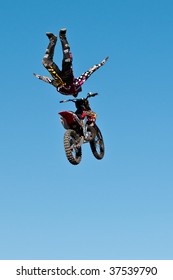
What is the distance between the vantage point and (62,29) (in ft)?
91.8

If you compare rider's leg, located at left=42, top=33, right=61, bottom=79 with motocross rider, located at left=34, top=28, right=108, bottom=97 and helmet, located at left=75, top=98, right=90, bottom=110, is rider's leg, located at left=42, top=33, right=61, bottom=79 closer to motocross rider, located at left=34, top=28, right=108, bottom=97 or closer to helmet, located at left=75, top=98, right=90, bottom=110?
motocross rider, located at left=34, top=28, right=108, bottom=97

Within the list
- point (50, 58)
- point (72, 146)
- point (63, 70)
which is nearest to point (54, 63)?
point (50, 58)

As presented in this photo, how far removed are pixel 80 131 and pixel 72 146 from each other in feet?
4.40

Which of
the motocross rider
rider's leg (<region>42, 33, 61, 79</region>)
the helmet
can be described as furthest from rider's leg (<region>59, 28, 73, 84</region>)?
the helmet

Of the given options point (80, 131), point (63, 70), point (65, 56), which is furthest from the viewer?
point (80, 131)

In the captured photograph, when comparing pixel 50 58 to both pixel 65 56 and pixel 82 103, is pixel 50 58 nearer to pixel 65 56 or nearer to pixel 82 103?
pixel 65 56

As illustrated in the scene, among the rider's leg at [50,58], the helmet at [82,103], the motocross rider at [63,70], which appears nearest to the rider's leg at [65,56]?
the motocross rider at [63,70]

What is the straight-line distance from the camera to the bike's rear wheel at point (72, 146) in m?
29.7

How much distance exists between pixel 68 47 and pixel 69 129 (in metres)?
3.73

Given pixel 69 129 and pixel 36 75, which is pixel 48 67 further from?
pixel 69 129

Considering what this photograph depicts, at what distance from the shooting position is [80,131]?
3128 cm

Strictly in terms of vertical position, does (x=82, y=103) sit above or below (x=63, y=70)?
above
